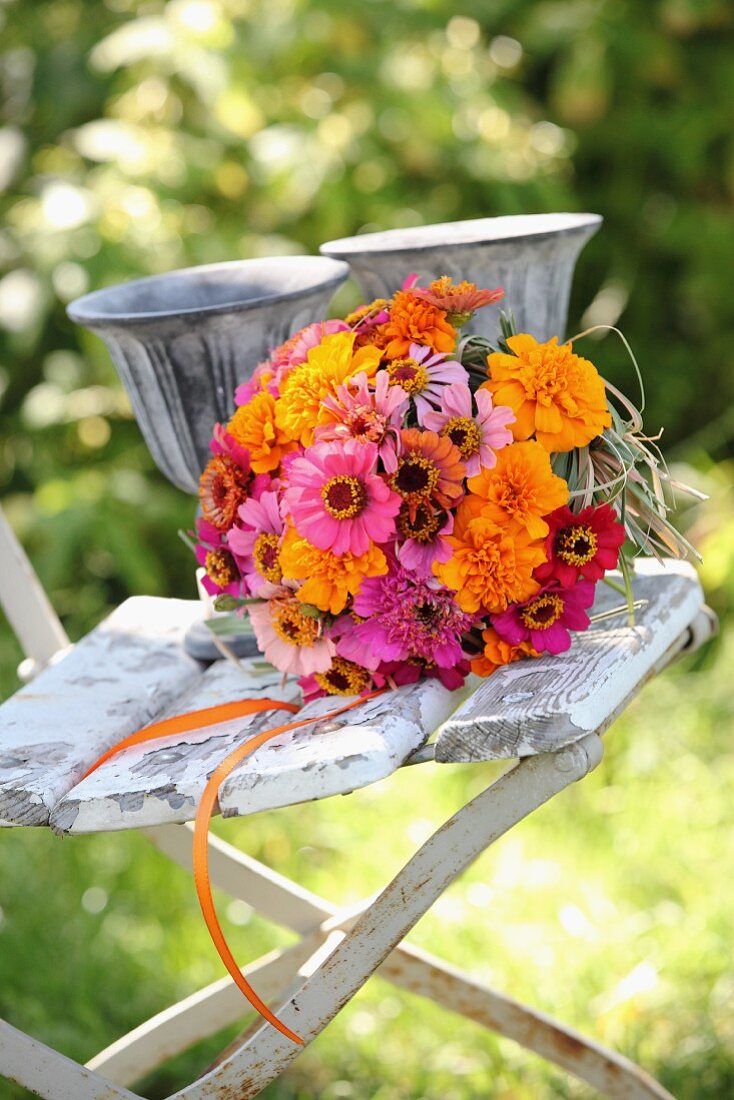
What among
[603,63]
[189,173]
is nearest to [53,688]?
[189,173]

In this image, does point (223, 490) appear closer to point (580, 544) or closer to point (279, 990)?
point (580, 544)

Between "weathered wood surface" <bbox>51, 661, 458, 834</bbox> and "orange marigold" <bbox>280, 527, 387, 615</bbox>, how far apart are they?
0.10 m

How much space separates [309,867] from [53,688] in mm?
1047

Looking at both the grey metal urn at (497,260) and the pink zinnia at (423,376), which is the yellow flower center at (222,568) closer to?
the pink zinnia at (423,376)

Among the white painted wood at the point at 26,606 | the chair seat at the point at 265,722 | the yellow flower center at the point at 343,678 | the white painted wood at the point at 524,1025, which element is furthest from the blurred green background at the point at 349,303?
the yellow flower center at the point at 343,678

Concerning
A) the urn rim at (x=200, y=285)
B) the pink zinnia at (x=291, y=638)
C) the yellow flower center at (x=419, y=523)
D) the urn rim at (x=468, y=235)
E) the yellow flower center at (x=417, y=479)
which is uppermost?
the urn rim at (x=200, y=285)

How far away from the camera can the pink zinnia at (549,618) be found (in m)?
1.10

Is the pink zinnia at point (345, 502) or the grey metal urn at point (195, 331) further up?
the grey metal urn at point (195, 331)

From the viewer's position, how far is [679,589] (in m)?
1.32

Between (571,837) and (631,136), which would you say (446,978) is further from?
(631,136)

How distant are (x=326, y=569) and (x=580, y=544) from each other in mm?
217

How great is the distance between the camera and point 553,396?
3.59 feet

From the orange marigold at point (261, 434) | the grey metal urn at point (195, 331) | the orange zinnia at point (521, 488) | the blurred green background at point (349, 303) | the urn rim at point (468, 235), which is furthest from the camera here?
the blurred green background at point (349, 303)

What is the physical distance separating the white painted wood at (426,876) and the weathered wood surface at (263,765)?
0.07m
